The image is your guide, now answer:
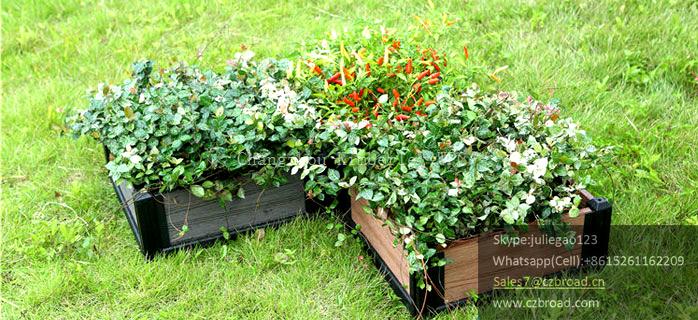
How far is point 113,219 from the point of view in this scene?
3.77 m

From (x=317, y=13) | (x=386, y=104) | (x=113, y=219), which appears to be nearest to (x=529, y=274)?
(x=386, y=104)

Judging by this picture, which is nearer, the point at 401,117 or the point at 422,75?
the point at 401,117

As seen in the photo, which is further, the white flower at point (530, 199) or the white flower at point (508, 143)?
the white flower at point (508, 143)

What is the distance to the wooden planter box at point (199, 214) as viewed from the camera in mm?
3336

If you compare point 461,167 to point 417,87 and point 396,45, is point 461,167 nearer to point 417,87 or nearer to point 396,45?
point 417,87

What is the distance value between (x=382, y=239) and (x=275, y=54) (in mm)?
2046

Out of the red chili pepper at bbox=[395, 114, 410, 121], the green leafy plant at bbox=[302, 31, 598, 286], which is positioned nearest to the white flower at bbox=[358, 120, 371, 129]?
the green leafy plant at bbox=[302, 31, 598, 286]

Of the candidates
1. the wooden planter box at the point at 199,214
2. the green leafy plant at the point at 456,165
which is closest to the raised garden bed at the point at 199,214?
the wooden planter box at the point at 199,214

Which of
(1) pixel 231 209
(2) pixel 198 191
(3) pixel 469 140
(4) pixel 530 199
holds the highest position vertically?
(3) pixel 469 140

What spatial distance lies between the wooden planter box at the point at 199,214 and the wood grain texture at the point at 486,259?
91 cm

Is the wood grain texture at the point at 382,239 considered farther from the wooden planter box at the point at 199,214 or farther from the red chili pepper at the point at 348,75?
the red chili pepper at the point at 348,75

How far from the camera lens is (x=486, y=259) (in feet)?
9.77

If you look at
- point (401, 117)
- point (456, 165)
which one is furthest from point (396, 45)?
point (456, 165)

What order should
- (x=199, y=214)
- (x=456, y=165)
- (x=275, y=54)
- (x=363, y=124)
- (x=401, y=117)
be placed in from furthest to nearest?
1. (x=275, y=54)
2. (x=199, y=214)
3. (x=401, y=117)
4. (x=363, y=124)
5. (x=456, y=165)
